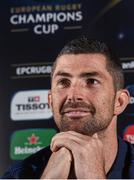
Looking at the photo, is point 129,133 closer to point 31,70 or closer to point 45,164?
point 31,70

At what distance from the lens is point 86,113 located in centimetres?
116

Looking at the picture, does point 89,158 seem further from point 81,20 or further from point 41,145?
point 81,20

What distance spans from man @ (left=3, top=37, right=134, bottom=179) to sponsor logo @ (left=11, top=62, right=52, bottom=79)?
0.93 metres

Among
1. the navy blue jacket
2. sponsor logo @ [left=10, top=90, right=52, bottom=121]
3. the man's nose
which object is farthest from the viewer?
sponsor logo @ [left=10, top=90, right=52, bottom=121]

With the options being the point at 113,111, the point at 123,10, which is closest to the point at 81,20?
the point at 123,10

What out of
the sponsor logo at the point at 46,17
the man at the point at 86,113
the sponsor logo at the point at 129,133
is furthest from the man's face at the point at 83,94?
the sponsor logo at the point at 46,17

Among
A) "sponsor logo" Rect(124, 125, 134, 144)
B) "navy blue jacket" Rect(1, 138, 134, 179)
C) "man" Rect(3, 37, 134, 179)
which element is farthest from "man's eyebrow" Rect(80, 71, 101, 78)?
"sponsor logo" Rect(124, 125, 134, 144)

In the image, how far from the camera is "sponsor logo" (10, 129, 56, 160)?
2.14 m

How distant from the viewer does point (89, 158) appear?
1154mm

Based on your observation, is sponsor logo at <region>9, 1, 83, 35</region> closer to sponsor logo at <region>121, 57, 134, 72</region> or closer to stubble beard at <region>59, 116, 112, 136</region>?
sponsor logo at <region>121, 57, 134, 72</region>

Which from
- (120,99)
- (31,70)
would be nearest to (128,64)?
(31,70)

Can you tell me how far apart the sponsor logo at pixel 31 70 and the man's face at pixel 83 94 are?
0.95 m

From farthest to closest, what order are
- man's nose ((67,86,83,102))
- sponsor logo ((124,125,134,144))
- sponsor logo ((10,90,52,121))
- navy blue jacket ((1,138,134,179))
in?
sponsor logo ((10,90,52,121)), sponsor logo ((124,125,134,144)), navy blue jacket ((1,138,134,179)), man's nose ((67,86,83,102))

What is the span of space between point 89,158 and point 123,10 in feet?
3.88
